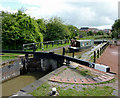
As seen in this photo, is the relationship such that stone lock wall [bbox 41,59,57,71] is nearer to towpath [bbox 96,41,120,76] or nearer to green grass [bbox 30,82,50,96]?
towpath [bbox 96,41,120,76]

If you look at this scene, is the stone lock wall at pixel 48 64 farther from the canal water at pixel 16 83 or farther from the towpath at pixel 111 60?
the towpath at pixel 111 60

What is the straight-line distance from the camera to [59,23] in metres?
21.9

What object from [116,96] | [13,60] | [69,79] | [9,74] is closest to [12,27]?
[13,60]

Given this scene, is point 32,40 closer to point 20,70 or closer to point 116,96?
point 20,70

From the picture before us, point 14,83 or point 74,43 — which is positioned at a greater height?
point 74,43

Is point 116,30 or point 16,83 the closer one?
point 16,83

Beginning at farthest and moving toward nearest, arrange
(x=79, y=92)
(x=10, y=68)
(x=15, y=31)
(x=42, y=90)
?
(x=15, y=31) → (x=10, y=68) → (x=42, y=90) → (x=79, y=92)

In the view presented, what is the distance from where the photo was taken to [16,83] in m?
7.88

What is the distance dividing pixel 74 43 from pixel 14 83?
313 inches

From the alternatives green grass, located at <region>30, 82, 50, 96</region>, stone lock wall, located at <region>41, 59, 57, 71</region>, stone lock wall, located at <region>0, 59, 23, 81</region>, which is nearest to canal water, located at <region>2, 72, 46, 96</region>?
stone lock wall, located at <region>0, 59, 23, 81</region>

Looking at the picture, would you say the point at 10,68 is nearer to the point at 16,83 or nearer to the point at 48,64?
the point at 16,83

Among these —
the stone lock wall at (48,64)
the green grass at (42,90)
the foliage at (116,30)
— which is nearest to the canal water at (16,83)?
the stone lock wall at (48,64)

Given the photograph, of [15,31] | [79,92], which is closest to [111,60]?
[79,92]

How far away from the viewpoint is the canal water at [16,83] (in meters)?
6.65
